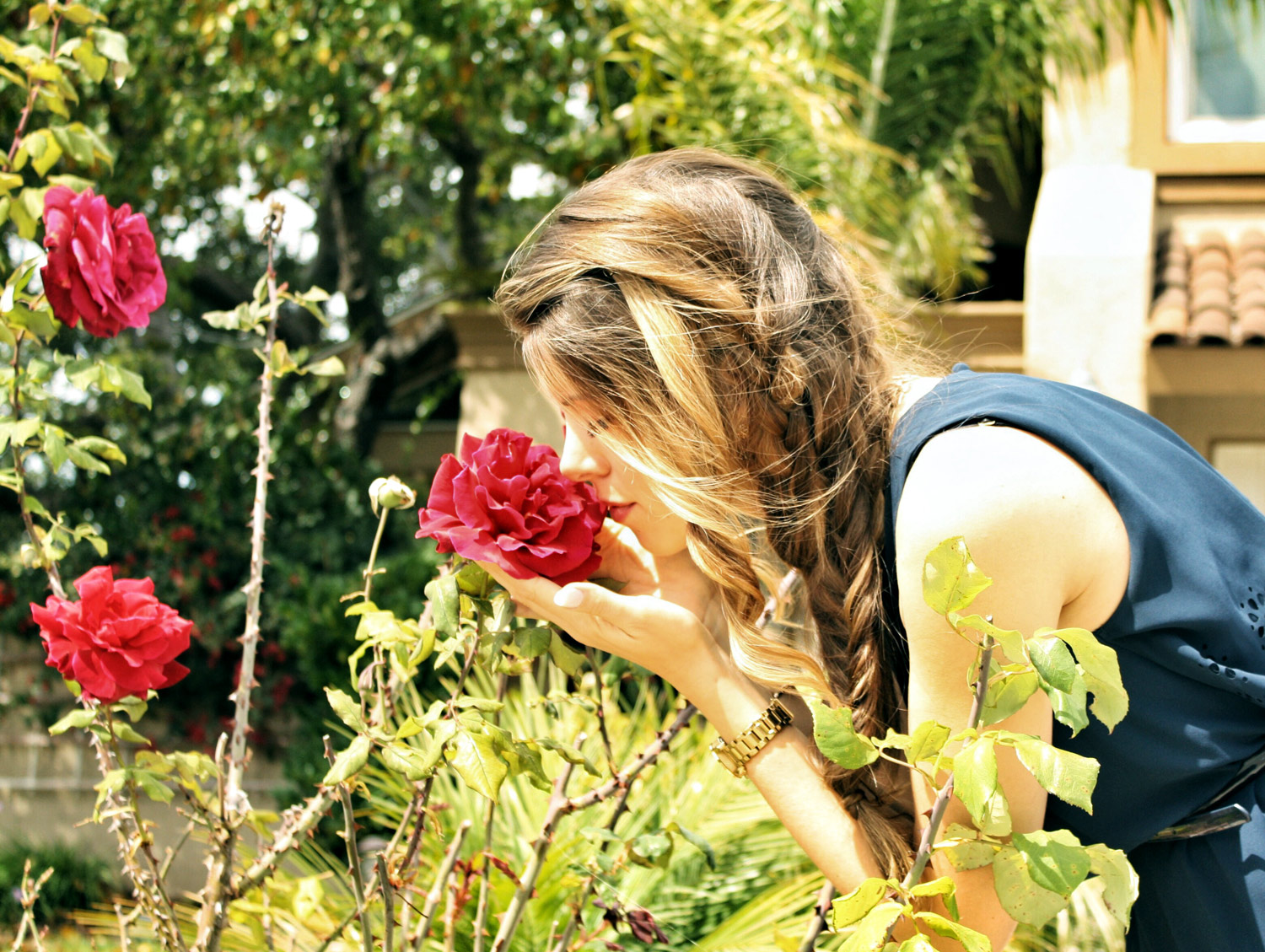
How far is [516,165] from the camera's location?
23.2ft

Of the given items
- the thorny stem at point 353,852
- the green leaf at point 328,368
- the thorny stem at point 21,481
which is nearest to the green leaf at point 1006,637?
the thorny stem at point 353,852

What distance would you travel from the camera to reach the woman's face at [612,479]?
148cm

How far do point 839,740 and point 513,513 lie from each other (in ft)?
1.69

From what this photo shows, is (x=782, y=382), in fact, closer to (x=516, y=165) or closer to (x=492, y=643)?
(x=492, y=643)

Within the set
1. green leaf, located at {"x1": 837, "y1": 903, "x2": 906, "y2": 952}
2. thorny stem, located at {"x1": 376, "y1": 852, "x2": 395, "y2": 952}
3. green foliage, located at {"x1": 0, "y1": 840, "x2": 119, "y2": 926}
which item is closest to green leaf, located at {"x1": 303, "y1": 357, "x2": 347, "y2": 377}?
thorny stem, located at {"x1": 376, "y1": 852, "x2": 395, "y2": 952}

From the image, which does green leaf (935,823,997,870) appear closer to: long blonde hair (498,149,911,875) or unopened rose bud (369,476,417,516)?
long blonde hair (498,149,911,875)

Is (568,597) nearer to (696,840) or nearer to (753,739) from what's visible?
(753,739)

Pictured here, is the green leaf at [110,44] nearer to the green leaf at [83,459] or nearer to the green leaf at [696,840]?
the green leaf at [83,459]

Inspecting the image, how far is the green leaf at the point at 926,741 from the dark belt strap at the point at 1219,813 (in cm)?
62

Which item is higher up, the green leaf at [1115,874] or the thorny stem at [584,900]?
the green leaf at [1115,874]

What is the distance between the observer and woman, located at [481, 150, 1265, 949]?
125 cm

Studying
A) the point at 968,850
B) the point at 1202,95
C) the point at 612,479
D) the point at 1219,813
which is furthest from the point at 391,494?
the point at 1202,95

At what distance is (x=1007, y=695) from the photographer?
3.09 ft

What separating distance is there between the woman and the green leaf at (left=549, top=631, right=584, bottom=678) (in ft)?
0.13
